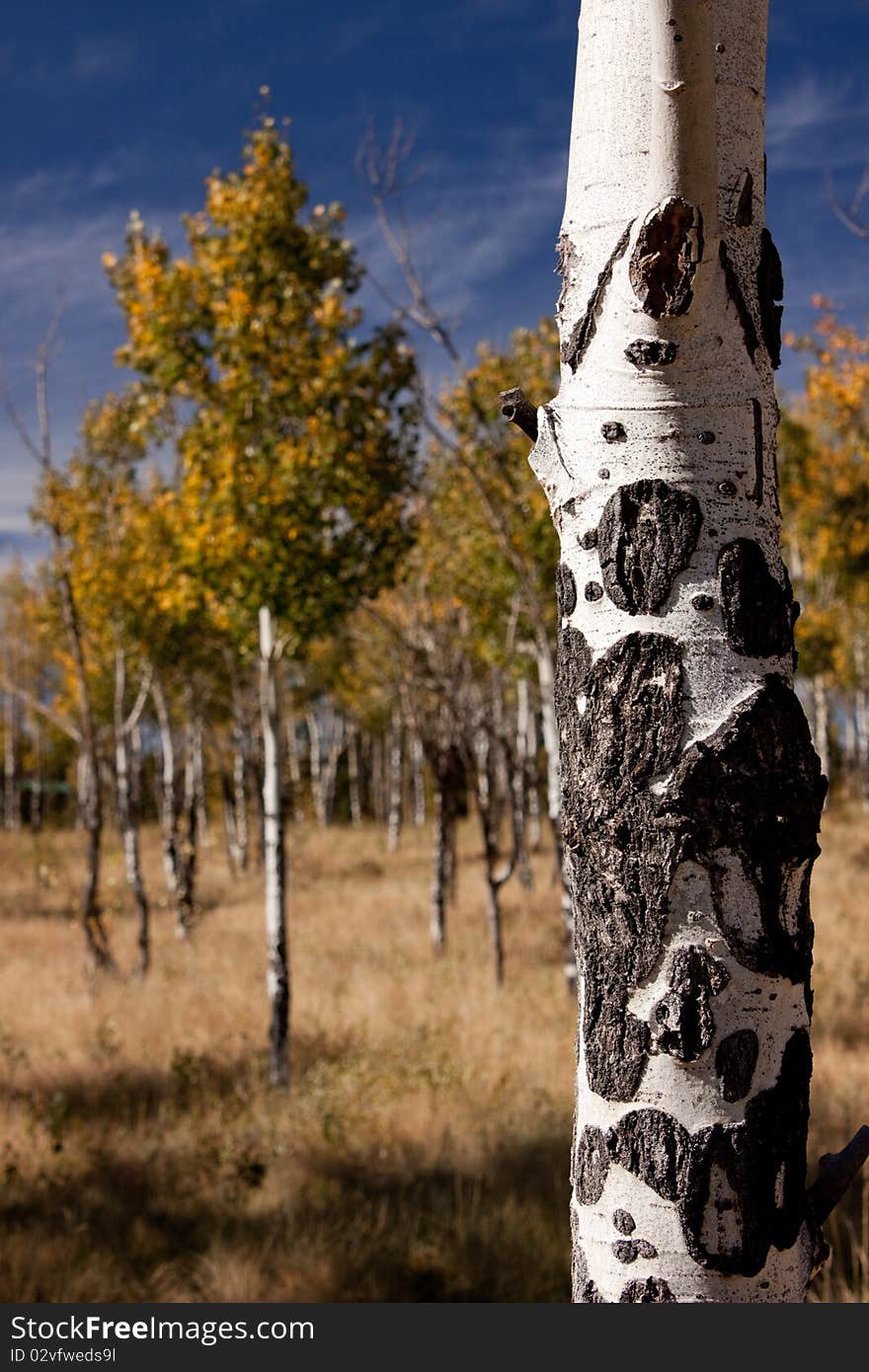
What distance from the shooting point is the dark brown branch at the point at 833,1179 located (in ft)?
4.99

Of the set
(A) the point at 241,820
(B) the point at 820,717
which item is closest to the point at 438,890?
(A) the point at 241,820

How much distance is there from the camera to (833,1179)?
5.12 ft

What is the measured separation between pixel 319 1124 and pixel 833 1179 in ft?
20.8

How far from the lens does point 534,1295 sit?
16.8 feet

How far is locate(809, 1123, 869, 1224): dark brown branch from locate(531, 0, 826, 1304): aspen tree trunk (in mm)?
39

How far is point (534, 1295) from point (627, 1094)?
4.42m

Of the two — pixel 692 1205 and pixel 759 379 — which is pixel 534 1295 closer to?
pixel 692 1205

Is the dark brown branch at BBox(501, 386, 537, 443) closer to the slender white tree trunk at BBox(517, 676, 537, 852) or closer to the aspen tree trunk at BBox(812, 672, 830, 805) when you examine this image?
the slender white tree trunk at BBox(517, 676, 537, 852)

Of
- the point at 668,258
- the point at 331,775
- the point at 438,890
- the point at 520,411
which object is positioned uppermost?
the point at 668,258

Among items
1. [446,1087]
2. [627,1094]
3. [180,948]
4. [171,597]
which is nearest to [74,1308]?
[627,1094]

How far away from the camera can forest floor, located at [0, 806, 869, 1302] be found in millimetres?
5352

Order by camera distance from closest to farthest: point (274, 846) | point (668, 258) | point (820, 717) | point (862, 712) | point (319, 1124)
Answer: point (668, 258) < point (319, 1124) < point (274, 846) < point (820, 717) < point (862, 712)

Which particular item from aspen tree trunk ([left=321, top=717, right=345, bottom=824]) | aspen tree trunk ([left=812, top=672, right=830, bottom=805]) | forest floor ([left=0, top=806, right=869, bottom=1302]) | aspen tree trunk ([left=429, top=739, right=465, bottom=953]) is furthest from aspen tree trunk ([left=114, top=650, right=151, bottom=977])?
aspen tree trunk ([left=812, top=672, right=830, bottom=805])

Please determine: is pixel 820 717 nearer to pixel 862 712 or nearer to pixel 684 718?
pixel 862 712
